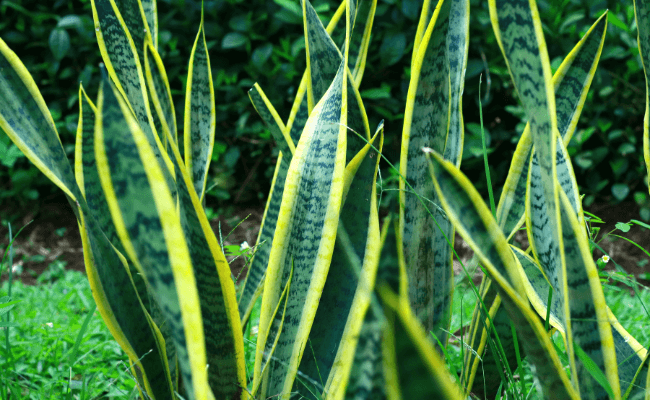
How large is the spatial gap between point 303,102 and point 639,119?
2421 mm

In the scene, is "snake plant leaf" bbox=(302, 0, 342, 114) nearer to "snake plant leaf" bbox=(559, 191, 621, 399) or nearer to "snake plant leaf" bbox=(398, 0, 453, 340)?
"snake plant leaf" bbox=(398, 0, 453, 340)

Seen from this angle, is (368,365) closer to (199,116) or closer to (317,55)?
(317,55)

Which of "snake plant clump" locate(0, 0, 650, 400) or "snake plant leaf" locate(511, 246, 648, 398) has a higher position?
"snake plant clump" locate(0, 0, 650, 400)

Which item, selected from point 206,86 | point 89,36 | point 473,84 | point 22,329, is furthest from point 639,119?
point 89,36

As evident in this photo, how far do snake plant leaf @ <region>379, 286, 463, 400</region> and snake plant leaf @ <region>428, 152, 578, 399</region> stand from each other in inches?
6.7

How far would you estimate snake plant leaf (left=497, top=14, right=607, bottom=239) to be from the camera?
585 mm

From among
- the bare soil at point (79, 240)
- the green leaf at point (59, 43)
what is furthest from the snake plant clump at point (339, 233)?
the green leaf at point (59, 43)

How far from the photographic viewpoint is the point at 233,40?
2447mm

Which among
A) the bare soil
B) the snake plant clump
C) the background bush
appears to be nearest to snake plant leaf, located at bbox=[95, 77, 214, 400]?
the snake plant clump

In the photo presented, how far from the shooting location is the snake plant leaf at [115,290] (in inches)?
20.0

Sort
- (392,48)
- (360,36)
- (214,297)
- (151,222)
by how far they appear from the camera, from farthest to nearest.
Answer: (392,48), (360,36), (214,297), (151,222)

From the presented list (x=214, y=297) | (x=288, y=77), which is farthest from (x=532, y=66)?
(x=288, y=77)

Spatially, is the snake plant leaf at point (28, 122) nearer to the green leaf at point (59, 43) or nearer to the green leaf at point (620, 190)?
the green leaf at point (59, 43)

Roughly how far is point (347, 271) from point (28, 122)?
42 cm
